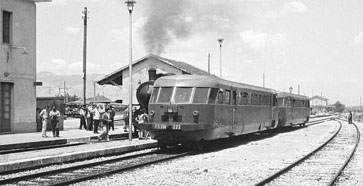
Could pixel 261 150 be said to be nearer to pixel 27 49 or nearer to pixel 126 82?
pixel 27 49

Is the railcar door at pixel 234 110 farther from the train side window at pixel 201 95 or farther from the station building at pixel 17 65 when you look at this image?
the station building at pixel 17 65

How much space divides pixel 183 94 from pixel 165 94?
65cm

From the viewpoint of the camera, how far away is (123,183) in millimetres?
10930

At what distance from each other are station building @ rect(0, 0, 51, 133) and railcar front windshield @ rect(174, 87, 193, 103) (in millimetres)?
11097

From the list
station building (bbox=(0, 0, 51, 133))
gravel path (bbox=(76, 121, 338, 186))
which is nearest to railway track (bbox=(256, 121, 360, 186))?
gravel path (bbox=(76, 121, 338, 186))

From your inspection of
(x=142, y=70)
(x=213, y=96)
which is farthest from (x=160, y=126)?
(x=142, y=70)

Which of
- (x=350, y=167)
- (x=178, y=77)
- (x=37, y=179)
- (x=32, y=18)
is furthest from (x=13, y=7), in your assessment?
(x=350, y=167)

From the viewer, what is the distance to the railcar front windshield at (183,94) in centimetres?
1772

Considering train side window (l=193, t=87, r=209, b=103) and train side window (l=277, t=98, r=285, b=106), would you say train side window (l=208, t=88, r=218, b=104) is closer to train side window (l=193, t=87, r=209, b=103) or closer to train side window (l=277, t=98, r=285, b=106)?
train side window (l=193, t=87, r=209, b=103)

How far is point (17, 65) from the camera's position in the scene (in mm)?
26453

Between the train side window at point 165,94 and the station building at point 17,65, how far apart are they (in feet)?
34.6

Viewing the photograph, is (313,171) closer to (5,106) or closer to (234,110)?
(234,110)

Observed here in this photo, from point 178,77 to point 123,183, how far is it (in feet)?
26.0

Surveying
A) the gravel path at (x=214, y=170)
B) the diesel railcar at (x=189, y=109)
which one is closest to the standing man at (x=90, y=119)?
the diesel railcar at (x=189, y=109)
